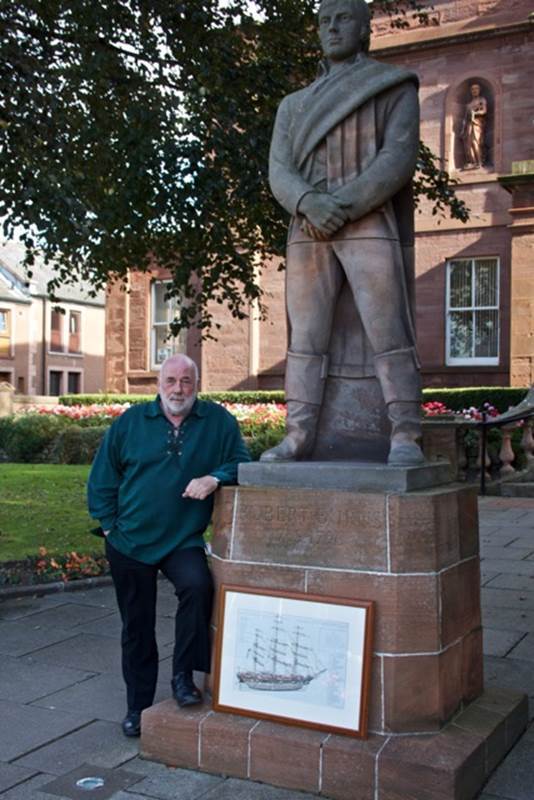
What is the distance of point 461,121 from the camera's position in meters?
24.3

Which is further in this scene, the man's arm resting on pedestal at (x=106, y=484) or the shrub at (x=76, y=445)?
the shrub at (x=76, y=445)

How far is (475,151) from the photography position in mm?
24094

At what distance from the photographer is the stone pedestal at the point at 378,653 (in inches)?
151

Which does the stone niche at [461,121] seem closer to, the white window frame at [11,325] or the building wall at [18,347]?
the building wall at [18,347]

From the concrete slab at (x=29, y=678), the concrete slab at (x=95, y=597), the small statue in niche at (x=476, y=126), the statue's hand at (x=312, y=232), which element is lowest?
the concrete slab at (x=29, y=678)

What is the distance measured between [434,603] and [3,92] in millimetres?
8153

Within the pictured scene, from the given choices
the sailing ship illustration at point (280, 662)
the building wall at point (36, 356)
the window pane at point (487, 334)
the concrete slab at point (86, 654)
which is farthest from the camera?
the building wall at point (36, 356)

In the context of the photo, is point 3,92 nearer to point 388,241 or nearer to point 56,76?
point 56,76

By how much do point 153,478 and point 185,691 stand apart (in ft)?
3.38

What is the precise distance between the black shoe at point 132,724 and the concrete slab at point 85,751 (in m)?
0.04

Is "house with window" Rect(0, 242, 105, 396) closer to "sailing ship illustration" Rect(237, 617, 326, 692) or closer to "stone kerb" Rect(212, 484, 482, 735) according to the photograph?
"stone kerb" Rect(212, 484, 482, 735)

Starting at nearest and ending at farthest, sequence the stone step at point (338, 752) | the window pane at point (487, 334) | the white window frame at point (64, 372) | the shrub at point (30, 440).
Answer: the stone step at point (338, 752)
the shrub at point (30, 440)
the window pane at point (487, 334)
the white window frame at point (64, 372)

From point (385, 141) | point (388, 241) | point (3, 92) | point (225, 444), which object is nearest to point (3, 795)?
point (225, 444)

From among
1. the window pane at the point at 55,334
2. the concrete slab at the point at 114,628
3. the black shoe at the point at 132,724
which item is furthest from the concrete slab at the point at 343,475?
the window pane at the point at 55,334
